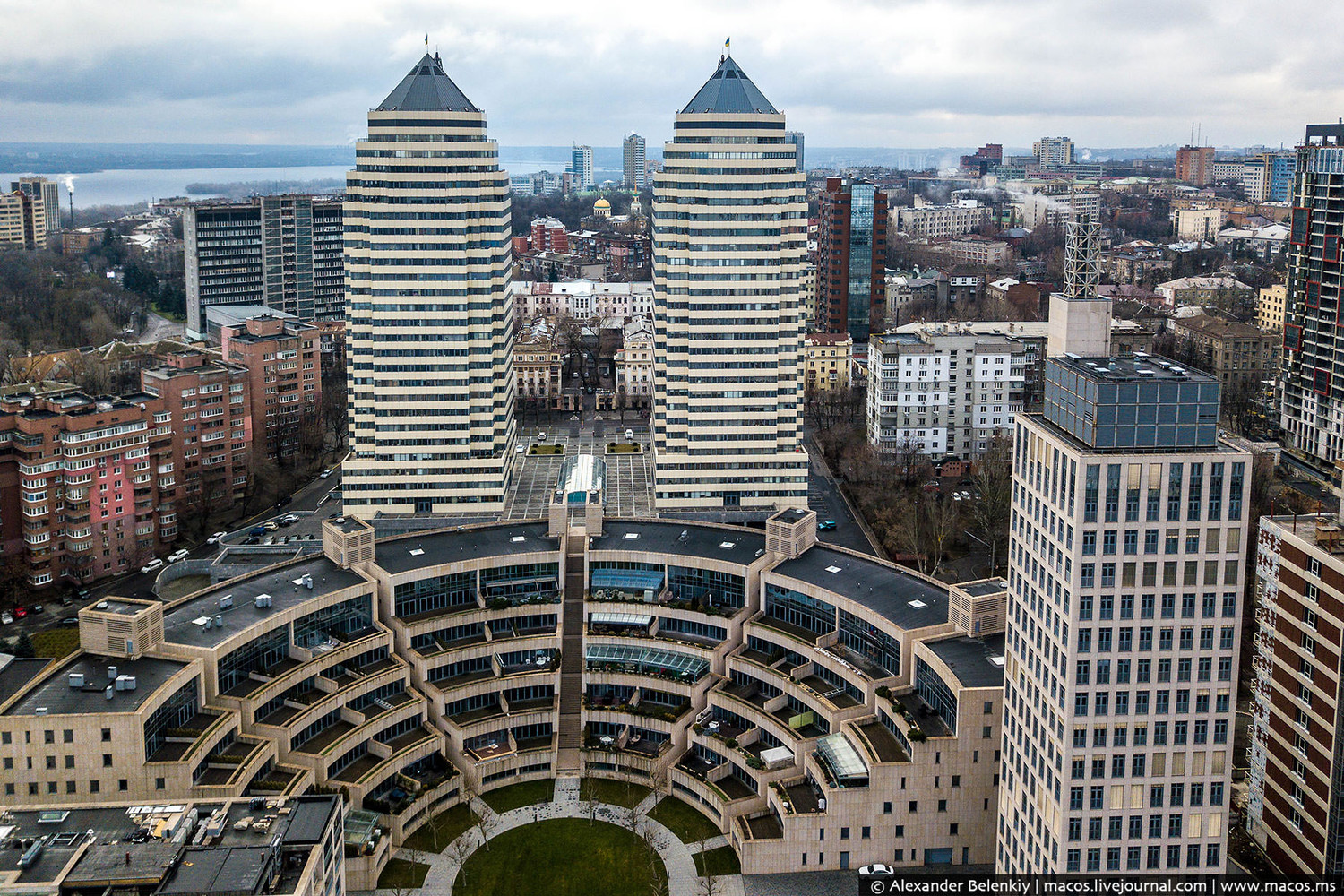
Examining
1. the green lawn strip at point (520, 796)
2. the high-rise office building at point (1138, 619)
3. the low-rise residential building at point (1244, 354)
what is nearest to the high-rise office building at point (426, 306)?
the green lawn strip at point (520, 796)

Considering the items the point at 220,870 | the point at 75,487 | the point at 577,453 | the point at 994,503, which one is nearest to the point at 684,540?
the point at 994,503

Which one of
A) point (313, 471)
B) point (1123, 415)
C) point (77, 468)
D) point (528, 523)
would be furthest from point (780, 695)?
point (313, 471)

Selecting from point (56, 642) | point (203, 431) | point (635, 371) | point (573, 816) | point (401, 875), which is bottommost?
point (401, 875)

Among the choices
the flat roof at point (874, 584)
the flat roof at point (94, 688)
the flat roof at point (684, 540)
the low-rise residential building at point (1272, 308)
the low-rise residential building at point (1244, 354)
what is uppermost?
the low-rise residential building at point (1272, 308)

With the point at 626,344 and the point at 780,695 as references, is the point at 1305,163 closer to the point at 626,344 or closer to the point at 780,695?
the point at 626,344

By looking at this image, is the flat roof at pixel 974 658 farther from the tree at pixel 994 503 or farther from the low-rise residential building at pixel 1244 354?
the low-rise residential building at pixel 1244 354

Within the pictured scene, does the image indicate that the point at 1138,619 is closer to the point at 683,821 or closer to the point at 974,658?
the point at 974,658

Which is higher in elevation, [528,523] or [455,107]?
[455,107]
